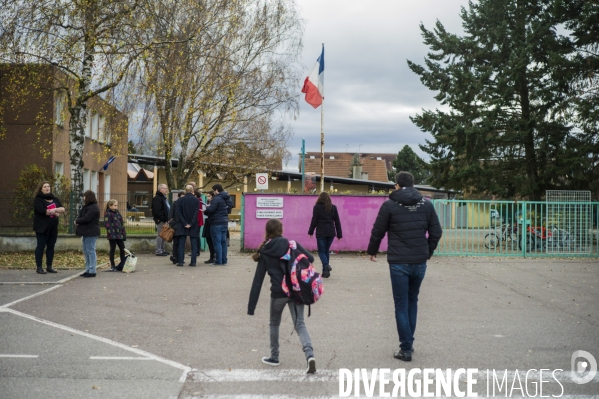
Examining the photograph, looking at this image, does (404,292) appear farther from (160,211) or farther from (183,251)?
(160,211)

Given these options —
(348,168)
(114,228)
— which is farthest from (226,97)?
(348,168)

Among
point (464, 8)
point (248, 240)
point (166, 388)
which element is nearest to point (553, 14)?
point (464, 8)

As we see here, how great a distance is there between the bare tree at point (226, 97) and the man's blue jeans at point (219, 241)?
9.13 m

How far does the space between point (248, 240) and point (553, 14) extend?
589 inches

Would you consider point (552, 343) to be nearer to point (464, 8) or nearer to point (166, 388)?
point (166, 388)

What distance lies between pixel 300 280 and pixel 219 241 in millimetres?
9607

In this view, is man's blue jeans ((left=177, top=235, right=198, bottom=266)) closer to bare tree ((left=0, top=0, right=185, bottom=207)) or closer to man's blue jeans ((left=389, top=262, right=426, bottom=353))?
bare tree ((left=0, top=0, right=185, bottom=207))

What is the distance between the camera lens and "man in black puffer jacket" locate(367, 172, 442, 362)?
6.75 m

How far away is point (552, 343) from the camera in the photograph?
757 centimetres

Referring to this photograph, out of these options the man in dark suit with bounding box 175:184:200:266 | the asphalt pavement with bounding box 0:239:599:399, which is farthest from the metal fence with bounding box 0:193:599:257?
the asphalt pavement with bounding box 0:239:599:399

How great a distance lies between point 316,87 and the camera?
2392 cm

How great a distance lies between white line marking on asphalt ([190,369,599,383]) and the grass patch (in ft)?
32.3

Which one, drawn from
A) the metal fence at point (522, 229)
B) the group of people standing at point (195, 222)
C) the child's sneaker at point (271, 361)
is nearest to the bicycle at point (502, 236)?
the metal fence at point (522, 229)

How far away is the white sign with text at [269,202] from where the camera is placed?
1964 centimetres
